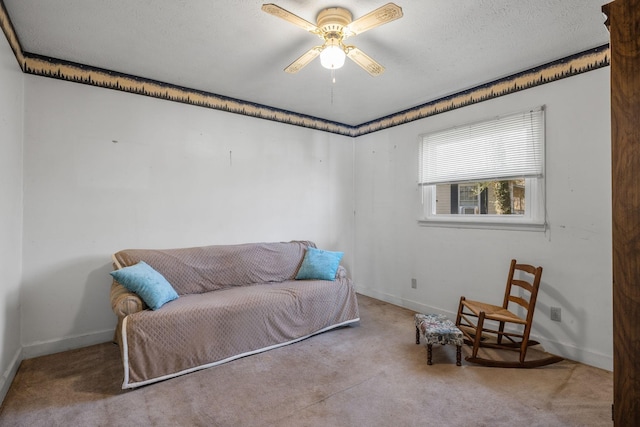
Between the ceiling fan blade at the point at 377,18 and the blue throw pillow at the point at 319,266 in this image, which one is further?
the blue throw pillow at the point at 319,266

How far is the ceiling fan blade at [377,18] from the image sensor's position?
1715 mm

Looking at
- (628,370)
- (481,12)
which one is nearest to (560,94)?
(481,12)

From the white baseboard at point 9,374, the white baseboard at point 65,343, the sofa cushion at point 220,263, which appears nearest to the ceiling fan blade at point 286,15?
the sofa cushion at point 220,263

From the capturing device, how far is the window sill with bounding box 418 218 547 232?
112 inches

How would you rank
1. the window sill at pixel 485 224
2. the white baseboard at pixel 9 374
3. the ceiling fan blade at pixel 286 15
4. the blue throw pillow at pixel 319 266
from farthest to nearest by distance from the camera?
1. the blue throw pillow at pixel 319 266
2. the window sill at pixel 485 224
3. the white baseboard at pixel 9 374
4. the ceiling fan blade at pixel 286 15

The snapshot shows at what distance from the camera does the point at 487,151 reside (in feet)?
10.6

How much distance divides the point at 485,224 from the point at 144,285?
10.4 ft

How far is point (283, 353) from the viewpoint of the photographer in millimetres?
2719

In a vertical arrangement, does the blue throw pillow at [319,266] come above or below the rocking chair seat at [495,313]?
above

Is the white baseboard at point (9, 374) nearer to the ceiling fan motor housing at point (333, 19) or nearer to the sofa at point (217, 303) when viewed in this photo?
the sofa at point (217, 303)

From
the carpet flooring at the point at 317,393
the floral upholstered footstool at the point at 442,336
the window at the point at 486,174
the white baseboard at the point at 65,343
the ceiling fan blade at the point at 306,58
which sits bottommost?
the carpet flooring at the point at 317,393

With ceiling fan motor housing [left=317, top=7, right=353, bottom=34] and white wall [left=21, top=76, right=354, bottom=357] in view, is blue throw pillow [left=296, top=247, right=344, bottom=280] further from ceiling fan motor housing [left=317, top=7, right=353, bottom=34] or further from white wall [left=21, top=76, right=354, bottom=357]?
ceiling fan motor housing [left=317, top=7, right=353, bottom=34]

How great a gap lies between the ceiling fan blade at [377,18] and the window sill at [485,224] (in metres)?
2.20

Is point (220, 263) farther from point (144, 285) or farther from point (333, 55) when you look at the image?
point (333, 55)
